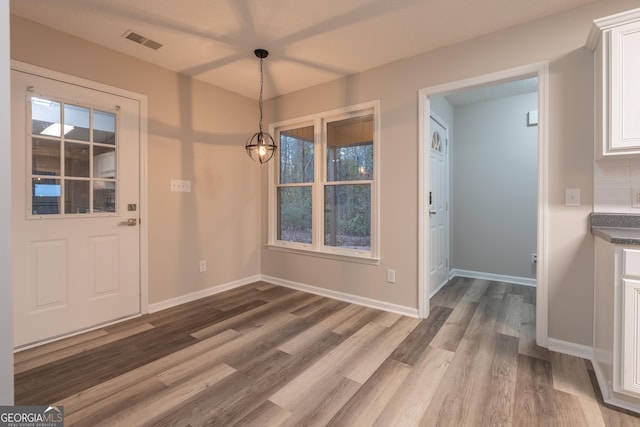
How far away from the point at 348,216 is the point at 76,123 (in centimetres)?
276

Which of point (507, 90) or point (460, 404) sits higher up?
point (507, 90)

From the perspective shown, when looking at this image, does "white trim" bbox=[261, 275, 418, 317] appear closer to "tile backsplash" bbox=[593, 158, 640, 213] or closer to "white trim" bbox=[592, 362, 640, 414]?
"white trim" bbox=[592, 362, 640, 414]

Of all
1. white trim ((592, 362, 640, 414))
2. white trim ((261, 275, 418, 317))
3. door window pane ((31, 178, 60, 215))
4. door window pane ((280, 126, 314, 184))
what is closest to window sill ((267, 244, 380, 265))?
→ white trim ((261, 275, 418, 317))

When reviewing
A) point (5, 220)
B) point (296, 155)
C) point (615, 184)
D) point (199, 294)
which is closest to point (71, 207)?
point (199, 294)

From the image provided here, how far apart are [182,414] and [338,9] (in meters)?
2.85

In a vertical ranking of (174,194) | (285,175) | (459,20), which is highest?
(459,20)

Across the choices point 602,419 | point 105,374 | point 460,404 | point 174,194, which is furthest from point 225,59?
point 602,419

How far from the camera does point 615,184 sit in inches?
78.5

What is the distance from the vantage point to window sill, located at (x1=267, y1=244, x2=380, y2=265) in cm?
317

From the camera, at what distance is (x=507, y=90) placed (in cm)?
382

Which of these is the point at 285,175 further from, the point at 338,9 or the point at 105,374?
the point at 105,374

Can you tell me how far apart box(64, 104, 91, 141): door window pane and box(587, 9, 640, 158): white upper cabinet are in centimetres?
392

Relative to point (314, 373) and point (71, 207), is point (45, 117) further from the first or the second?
point (314, 373)

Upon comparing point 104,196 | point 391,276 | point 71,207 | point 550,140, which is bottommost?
point 391,276
